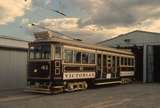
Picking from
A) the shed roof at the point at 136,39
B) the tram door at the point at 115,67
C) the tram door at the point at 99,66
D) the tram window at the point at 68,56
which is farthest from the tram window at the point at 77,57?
the shed roof at the point at 136,39

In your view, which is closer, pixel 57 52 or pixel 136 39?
pixel 57 52

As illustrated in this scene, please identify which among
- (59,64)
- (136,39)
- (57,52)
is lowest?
(59,64)

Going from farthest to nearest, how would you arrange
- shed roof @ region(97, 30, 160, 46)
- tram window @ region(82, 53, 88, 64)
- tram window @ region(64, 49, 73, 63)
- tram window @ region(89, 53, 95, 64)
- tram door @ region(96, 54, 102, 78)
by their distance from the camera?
shed roof @ region(97, 30, 160, 46) → tram door @ region(96, 54, 102, 78) → tram window @ region(89, 53, 95, 64) → tram window @ region(82, 53, 88, 64) → tram window @ region(64, 49, 73, 63)

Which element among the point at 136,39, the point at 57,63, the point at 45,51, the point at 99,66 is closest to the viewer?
the point at 57,63

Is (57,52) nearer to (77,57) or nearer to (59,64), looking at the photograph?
(59,64)

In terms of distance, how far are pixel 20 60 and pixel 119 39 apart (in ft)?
56.0

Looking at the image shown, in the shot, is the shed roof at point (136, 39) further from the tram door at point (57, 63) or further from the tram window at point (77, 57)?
the tram door at point (57, 63)

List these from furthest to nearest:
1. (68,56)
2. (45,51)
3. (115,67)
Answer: (115,67) → (68,56) → (45,51)

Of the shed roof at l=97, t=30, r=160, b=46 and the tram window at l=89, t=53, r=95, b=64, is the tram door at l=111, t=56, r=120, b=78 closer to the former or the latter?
the tram window at l=89, t=53, r=95, b=64

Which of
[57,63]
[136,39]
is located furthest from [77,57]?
[136,39]

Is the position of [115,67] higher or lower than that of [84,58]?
lower

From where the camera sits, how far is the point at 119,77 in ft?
106

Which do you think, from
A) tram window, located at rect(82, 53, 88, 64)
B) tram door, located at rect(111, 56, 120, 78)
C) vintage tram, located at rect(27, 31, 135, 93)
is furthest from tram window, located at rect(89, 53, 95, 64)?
tram door, located at rect(111, 56, 120, 78)

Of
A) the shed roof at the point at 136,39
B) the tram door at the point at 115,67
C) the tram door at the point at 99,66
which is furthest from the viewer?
the shed roof at the point at 136,39
